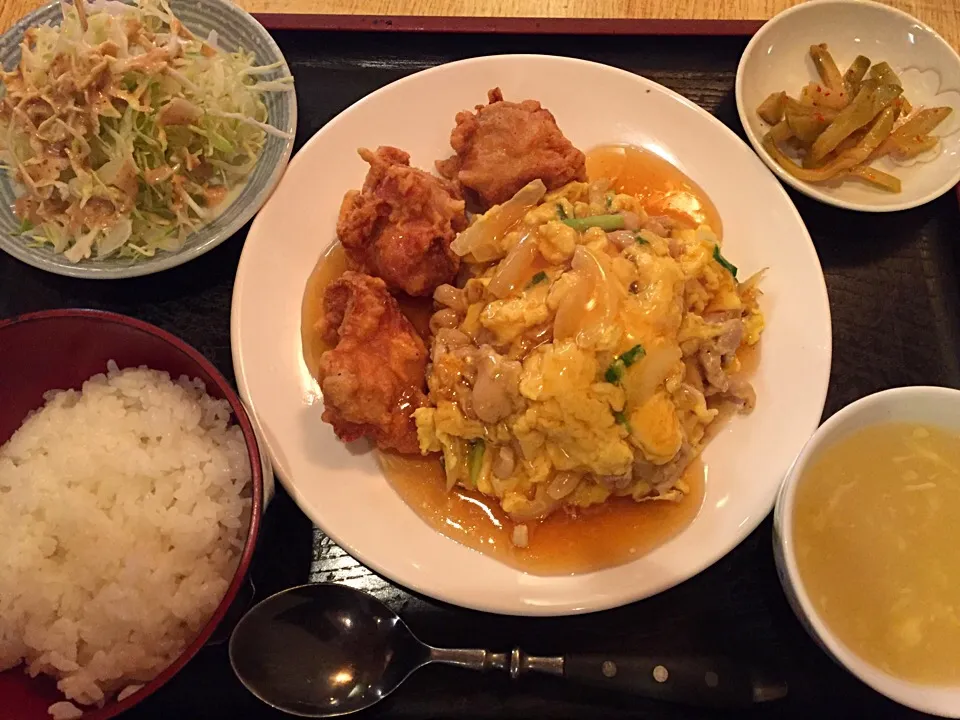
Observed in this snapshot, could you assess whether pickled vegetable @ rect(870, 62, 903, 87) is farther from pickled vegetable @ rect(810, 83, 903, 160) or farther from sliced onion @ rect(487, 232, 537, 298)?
sliced onion @ rect(487, 232, 537, 298)

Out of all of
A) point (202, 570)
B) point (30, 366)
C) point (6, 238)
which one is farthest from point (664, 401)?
point (6, 238)

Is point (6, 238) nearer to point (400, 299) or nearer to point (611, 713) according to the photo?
point (400, 299)

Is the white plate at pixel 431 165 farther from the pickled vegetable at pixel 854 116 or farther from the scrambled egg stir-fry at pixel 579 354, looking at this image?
the pickled vegetable at pixel 854 116

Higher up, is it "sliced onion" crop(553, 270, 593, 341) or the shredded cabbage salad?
the shredded cabbage salad

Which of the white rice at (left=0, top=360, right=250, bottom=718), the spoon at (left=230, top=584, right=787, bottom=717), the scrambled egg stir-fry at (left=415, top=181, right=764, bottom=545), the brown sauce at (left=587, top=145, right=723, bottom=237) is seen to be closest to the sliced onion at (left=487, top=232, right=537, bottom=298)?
the scrambled egg stir-fry at (left=415, top=181, right=764, bottom=545)

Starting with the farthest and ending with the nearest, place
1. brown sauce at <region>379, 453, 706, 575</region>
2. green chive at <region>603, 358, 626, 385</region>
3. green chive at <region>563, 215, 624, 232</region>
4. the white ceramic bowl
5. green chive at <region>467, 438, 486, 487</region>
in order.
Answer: green chive at <region>563, 215, 624, 232</region>, green chive at <region>467, 438, 486, 487</region>, brown sauce at <region>379, 453, 706, 575</region>, green chive at <region>603, 358, 626, 385</region>, the white ceramic bowl

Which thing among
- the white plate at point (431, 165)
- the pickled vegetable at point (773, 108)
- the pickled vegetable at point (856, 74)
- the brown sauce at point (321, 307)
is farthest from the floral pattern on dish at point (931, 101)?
the brown sauce at point (321, 307)

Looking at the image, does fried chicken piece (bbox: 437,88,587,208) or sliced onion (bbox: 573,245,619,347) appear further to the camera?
fried chicken piece (bbox: 437,88,587,208)
